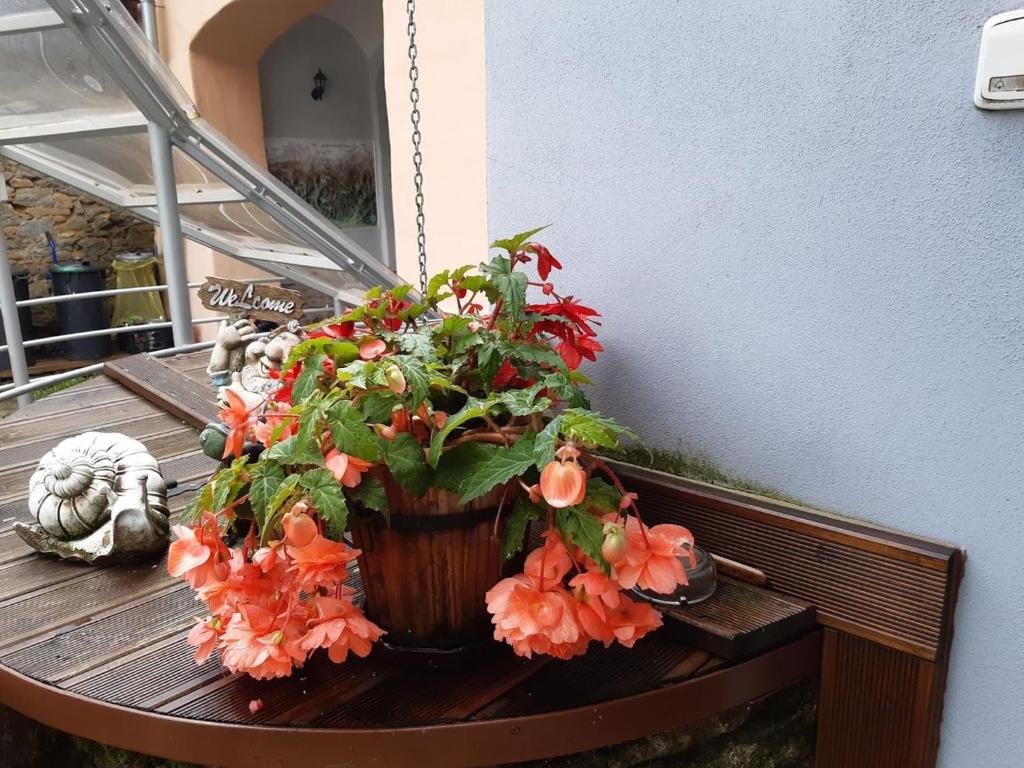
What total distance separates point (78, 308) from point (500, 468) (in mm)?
6268

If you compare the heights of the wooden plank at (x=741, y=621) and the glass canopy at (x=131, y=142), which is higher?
the glass canopy at (x=131, y=142)

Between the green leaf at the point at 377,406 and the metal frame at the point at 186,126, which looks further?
the metal frame at the point at 186,126

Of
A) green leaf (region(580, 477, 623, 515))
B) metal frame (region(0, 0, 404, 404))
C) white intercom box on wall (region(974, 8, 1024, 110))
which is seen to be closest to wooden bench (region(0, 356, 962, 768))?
green leaf (region(580, 477, 623, 515))

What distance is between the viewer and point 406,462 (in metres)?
0.82

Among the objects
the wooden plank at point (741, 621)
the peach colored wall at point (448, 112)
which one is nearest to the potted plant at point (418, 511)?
the wooden plank at point (741, 621)

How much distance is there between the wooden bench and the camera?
2.86 feet

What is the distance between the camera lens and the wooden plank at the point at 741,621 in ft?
3.18

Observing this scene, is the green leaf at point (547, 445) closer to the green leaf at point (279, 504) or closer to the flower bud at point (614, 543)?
the flower bud at point (614, 543)

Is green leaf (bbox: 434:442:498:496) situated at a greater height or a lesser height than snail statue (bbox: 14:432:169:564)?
greater

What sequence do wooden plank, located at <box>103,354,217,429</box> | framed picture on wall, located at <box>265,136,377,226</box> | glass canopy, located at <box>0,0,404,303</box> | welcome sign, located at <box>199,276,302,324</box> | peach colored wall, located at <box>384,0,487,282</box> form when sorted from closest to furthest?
1. welcome sign, located at <box>199,276,302,324</box>
2. wooden plank, located at <box>103,354,217,429</box>
3. peach colored wall, located at <box>384,0,487,282</box>
4. glass canopy, located at <box>0,0,404,303</box>
5. framed picture on wall, located at <box>265,136,377,226</box>

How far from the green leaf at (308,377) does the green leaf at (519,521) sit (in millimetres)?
248

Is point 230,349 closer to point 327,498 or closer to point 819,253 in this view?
point 327,498

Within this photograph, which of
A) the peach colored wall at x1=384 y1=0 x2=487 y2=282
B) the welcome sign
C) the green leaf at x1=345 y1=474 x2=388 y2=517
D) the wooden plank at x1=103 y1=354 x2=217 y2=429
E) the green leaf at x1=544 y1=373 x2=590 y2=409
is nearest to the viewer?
the green leaf at x1=345 y1=474 x2=388 y2=517

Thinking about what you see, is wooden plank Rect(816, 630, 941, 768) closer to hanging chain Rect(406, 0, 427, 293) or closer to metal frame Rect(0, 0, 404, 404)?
hanging chain Rect(406, 0, 427, 293)
